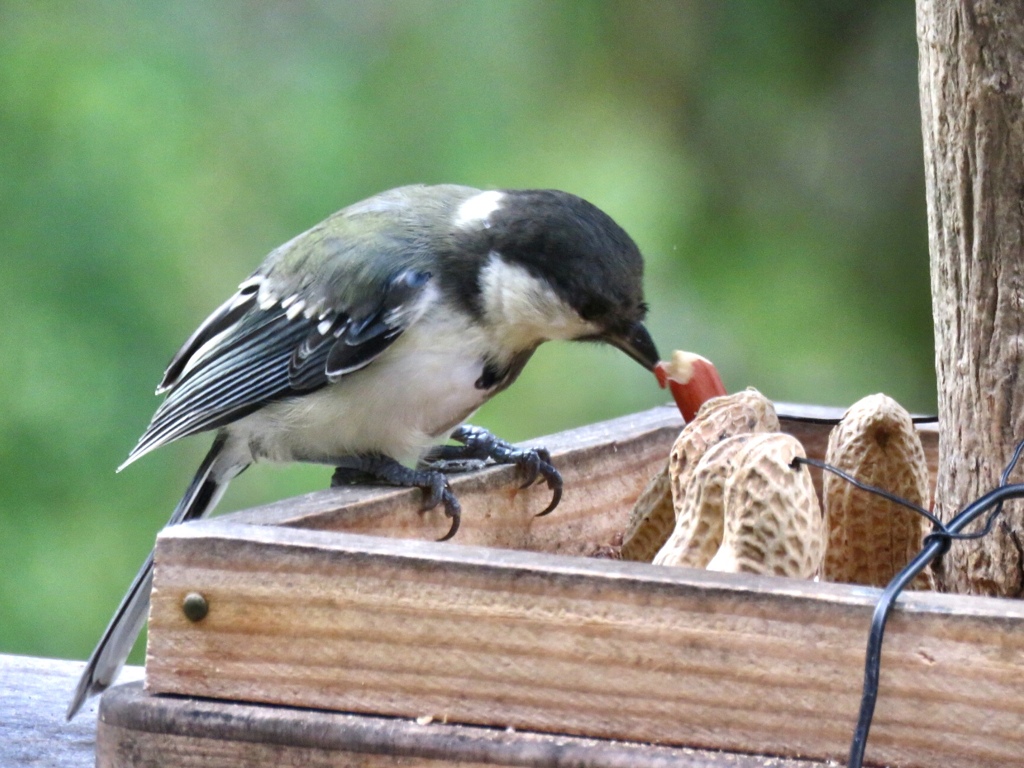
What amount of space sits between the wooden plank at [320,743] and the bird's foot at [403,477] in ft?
1.63

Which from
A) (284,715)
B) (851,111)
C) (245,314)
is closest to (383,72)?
(851,111)

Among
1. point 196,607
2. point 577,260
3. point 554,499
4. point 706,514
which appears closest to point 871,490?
point 706,514

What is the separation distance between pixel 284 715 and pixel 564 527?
74 cm

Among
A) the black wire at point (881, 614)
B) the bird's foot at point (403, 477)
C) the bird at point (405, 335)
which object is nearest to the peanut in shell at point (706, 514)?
the black wire at point (881, 614)

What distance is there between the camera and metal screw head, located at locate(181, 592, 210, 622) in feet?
4.09

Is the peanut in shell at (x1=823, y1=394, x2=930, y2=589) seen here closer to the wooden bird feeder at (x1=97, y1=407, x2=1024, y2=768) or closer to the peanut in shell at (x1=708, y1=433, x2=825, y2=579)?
the peanut in shell at (x1=708, y1=433, x2=825, y2=579)

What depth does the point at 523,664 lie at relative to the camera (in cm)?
117

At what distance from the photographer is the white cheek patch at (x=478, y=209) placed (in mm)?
2121

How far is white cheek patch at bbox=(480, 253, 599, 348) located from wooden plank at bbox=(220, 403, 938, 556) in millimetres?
165

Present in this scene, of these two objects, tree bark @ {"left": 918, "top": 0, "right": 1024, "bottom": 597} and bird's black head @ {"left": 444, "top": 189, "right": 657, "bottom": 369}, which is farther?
bird's black head @ {"left": 444, "top": 189, "right": 657, "bottom": 369}

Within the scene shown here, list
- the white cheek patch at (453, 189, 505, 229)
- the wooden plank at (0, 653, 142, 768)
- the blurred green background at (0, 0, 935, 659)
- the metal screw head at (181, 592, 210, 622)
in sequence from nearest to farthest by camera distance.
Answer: the metal screw head at (181, 592, 210, 622), the wooden plank at (0, 653, 142, 768), the white cheek patch at (453, 189, 505, 229), the blurred green background at (0, 0, 935, 659)

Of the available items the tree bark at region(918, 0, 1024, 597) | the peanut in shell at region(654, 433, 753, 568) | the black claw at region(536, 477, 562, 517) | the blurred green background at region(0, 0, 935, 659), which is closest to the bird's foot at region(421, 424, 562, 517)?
the black claw at region(536, 477, 562, 517)

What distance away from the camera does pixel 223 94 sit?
333cm

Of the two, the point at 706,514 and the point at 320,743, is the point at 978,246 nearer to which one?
the point at 706,514
